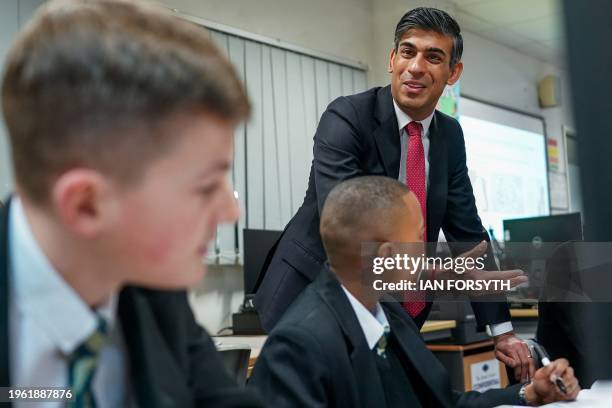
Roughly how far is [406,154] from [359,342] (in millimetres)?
664

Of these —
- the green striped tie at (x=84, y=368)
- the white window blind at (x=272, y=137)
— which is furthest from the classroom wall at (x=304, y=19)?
the green striped tie at (x=84, y=368)

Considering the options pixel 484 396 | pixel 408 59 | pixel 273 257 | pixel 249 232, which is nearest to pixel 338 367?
pixel 484 396

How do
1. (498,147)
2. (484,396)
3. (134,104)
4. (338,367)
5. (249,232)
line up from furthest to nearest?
(498,147) → (249,232) → (484,396) → (338,367) → (134,104)

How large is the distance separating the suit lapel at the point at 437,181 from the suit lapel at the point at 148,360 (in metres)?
1.07

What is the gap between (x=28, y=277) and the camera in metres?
0.55

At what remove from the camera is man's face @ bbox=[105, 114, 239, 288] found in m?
0.52

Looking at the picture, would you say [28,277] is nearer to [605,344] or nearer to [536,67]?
[605,344]

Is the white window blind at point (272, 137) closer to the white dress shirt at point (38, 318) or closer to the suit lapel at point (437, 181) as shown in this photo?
the suit lapel at point (437, 181)

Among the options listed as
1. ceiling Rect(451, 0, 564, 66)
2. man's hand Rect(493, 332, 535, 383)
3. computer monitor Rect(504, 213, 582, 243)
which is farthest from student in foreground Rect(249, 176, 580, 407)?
ceiling Rect(451, 0, 564, 66)

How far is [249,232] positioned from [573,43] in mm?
2755

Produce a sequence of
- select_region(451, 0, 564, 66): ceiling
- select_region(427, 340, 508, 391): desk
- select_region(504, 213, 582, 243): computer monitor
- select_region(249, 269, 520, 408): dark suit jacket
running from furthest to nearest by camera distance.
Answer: select_region(451, 0, 564, 66): ceiling
select_region(427, 340, 508, 391): desk
select_region(504, 213, 582, 243): computer monitor
select_region(249, 269, 520, 408): dark suit jacket

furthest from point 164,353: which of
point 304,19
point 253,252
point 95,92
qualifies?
point 304,19

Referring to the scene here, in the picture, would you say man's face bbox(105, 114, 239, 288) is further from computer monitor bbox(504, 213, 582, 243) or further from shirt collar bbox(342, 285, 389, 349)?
computer monitor bbox(504, 213, 582, 243)

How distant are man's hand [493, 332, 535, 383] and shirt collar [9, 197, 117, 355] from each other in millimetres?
1036
